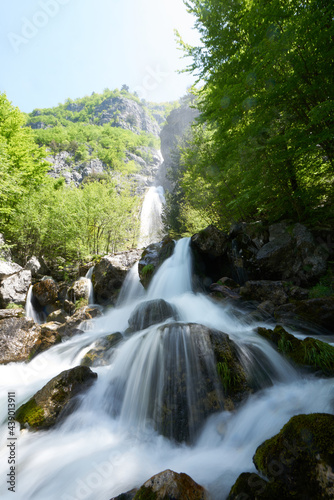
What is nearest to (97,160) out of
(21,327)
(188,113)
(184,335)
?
(188,113)

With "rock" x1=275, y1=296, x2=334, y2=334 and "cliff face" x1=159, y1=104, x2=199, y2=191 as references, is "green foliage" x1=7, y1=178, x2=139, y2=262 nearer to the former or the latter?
"rock" x1=275, y1=296, x2=334, y2=334

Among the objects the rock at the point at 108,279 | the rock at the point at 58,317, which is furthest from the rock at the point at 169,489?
the rock at the point at 108,279

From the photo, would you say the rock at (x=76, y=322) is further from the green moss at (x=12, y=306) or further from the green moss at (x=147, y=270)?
the green moss at (x=147, y=270)

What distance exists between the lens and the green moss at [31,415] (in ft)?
11.8

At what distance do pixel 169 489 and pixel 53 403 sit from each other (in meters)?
2.90

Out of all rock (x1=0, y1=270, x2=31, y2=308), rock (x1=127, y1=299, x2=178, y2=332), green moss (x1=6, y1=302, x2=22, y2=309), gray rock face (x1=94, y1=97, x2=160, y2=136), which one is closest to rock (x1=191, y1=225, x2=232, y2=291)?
rock (x1=127, y1=299, x2=178, y2=332)

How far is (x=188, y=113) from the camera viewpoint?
49.9 meters

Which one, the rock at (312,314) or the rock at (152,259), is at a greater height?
the rock at (152,259)

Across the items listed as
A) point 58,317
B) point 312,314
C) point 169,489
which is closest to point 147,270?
point 58,317

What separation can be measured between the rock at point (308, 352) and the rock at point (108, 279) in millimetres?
9072

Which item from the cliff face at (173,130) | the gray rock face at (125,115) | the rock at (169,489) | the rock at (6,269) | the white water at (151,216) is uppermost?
the gray rock face at (125,115)

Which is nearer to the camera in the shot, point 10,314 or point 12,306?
point 10,314

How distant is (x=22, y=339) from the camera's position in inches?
275

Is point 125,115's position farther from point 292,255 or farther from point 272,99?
point 292,255
